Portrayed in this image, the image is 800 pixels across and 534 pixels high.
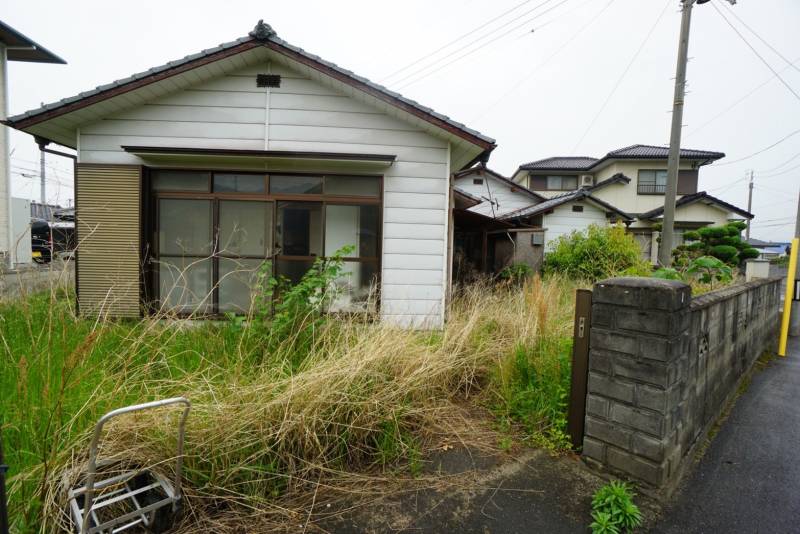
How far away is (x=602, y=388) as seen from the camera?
2250 millimetres

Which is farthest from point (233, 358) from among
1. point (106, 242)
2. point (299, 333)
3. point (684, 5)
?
point (684, 5)

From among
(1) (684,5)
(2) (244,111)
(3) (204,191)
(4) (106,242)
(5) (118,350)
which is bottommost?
(5) (118,350)

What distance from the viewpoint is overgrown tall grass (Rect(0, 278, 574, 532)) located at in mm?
1859

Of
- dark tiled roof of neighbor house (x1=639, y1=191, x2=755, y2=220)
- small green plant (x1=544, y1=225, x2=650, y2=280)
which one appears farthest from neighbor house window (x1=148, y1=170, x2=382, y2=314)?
dark tiled roof of neighbor house (x1=639, y1=191, x2=755, y2=220)

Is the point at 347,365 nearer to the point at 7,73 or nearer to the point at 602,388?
the point at 602,388

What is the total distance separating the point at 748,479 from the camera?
7.52 ft

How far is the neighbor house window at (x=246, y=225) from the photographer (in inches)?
202

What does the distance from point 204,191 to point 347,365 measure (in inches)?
156

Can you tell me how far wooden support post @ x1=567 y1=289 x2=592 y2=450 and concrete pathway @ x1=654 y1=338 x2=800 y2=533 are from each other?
23.6 inches

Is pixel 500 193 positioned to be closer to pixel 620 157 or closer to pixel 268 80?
pixel 620 157

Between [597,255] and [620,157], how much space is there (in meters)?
12.8

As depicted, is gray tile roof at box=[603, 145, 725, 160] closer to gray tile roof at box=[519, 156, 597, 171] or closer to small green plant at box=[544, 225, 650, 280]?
gray tile roof at box=[519, 156, 597, 171]

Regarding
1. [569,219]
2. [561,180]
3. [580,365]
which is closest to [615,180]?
[561,180]

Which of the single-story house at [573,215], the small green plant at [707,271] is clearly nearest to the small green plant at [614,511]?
the small green plant at [707,271]
